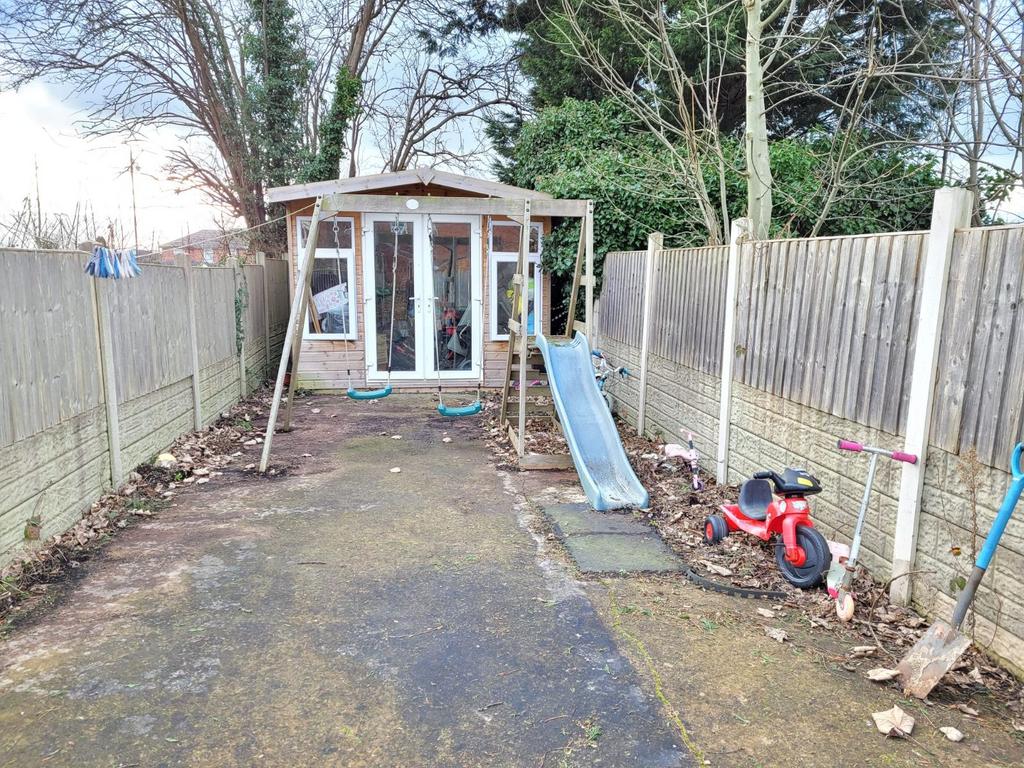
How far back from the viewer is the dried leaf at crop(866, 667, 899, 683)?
3.00 m

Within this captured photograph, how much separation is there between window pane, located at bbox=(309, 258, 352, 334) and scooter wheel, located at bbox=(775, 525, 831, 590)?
26.4ft

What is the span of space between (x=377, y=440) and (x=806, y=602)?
17.2 feet

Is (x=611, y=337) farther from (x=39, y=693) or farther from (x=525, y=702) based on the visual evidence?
(x=39, y=693)

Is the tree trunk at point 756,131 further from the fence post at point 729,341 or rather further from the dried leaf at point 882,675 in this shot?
the dried leaf at point 882,675

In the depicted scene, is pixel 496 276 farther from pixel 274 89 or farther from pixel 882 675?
pixel 274 89

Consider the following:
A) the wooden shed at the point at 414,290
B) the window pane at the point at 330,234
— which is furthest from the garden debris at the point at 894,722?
the window pane at the point at 330,234

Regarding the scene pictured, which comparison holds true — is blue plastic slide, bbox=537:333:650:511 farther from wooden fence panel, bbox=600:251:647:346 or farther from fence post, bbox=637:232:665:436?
wooden fence panel, bbox=600:251:647:346

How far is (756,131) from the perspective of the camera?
7141mm

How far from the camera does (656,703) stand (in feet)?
9.42

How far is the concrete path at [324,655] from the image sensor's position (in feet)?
8.48

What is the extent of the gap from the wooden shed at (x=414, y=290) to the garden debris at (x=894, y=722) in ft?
27.1

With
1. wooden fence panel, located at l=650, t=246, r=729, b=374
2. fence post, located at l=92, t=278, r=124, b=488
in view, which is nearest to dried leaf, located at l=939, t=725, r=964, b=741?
wooden fence panel, located at l=650, t=246, r=729, b=374

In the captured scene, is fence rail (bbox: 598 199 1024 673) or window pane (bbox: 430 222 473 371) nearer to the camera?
fence rail (bbox: 598 199 1024 673)

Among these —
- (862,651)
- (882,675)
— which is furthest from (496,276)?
(882,675)
